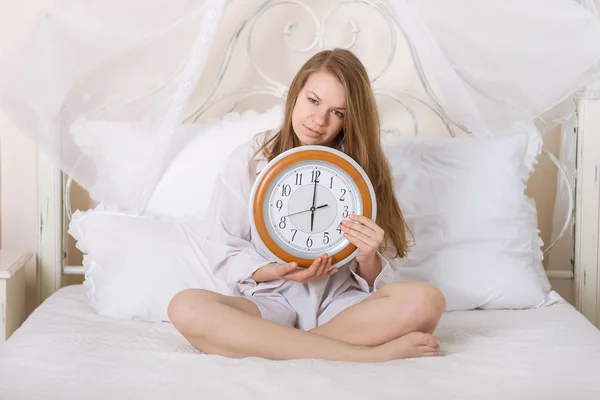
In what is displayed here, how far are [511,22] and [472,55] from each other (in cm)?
15

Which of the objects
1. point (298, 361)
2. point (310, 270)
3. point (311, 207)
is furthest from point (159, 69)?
point (298, 361)

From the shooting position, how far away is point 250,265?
6.56 feet

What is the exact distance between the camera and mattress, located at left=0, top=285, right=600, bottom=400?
153 centimetres

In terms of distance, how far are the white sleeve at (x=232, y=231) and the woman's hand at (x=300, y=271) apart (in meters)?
0.04

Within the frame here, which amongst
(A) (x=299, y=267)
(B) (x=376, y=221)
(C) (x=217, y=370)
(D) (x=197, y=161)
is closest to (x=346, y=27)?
(D) (x=197, y=161)

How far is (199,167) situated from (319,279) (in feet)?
2.06

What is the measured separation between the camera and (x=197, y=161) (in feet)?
8.13

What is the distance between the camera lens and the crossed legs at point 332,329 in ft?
5.79

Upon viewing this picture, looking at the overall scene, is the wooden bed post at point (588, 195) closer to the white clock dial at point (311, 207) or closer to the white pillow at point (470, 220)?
the white pillow at point (470, 220)

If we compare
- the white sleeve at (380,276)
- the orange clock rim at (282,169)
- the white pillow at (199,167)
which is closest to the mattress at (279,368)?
the white sleeve at (380,276)

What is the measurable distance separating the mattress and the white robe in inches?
8.3

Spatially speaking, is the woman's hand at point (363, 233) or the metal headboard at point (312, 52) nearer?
the woman's hand at point (363, 233)

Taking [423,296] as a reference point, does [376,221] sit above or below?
above

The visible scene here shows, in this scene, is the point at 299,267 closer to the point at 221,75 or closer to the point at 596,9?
the point at 221,75
